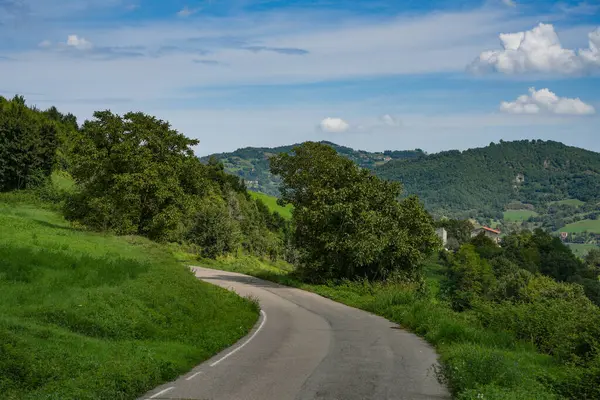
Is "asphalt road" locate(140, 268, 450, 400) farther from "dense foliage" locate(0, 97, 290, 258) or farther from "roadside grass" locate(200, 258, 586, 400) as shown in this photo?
"dense foliage" locate(0, 97, 290, 258)

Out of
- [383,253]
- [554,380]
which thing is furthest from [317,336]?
[383,253]

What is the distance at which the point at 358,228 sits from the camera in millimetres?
39281

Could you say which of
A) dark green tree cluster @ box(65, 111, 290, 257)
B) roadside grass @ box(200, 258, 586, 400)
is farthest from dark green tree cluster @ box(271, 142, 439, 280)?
dark green tree cluster @ box(65, 111, 290, 257)

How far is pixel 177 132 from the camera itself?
49188mm

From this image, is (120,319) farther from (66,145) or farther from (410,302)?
(66,145)

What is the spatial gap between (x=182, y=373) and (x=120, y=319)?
3542mm

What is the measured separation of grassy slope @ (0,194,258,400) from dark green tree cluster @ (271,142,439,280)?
1267cm

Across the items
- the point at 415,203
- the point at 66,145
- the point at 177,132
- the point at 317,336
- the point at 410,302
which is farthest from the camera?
the point at 66,145

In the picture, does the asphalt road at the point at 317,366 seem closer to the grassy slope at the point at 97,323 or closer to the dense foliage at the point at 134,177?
the grassy slope at the point at 97,323

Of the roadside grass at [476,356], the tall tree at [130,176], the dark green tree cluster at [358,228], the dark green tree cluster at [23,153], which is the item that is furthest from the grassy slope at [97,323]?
the dark green tree cluster at [23,153]

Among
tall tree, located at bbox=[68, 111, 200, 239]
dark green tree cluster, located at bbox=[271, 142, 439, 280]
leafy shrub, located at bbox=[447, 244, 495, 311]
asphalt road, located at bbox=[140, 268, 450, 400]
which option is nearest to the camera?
asphalt road, located at bbox=[140, 268, 450, 400]

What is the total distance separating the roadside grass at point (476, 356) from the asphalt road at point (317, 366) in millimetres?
548

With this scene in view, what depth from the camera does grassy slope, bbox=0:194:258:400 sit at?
11383 millimetres

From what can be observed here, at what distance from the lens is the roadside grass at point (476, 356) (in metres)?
12.3
